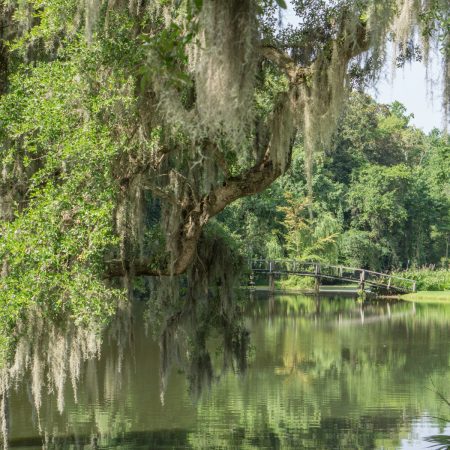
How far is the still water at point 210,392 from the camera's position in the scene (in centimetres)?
930

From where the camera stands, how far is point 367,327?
2416 cm

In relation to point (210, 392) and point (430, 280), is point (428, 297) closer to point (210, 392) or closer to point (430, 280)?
point (430, 280)

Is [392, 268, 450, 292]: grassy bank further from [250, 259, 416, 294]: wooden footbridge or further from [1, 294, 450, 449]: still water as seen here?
[1, 294, 450, 449]: still water

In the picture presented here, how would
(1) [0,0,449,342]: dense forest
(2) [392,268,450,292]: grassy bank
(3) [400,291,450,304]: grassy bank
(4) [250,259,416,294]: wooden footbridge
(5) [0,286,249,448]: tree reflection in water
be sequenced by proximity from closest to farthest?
(1) [0,0,449,342]: dense forest → (5) [0,286,249,448]: tree reflection in water → (3) [400,291,450,304]: grassy bank → (4) [250,259,416,294]: wooden footbridge → (2) [392,268,450,292]: grassy bank

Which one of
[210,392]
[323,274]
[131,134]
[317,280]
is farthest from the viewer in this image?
[317,280]

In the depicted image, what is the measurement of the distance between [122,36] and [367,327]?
57.0 feet

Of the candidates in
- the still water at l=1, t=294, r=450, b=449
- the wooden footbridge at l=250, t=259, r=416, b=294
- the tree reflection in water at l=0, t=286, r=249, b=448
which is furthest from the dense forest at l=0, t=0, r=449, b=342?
the wooden footbridge at l=250, t=259, r=416, b=294

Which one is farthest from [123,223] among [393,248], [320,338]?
[393,248]

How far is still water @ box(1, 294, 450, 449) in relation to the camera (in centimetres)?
930

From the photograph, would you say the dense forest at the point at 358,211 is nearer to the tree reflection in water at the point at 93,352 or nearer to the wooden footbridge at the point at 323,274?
the wooden footbridge at the point at 323,274

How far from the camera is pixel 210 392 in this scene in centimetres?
1200

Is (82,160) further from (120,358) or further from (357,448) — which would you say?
(357,448)

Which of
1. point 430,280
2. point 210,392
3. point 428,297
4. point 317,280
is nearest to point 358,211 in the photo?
point 430,280

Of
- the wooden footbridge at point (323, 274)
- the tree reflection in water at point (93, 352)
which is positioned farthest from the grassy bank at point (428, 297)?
the tree reflection in water at point (93, 352)
